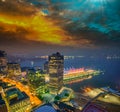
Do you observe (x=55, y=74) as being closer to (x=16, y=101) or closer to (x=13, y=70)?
(x=16, y=101)

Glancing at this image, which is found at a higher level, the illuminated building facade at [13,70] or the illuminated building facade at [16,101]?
the illuminated building facade at [13,70]

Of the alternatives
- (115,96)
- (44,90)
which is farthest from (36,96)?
(115,96)

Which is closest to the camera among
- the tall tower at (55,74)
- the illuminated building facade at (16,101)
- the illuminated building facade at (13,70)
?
the illuminated building facade at (16,101)

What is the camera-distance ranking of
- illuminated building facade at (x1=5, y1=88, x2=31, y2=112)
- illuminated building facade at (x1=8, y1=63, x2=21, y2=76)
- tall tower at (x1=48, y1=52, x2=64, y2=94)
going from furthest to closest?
1. illuminated building facade at (x1=8, y1=63, x2=21, y2=76)
2. tall tower at (x1=48, y1=52, x2=64, y2=94)
3. illuminated building facade at (x1=5, y1=88, x2=31, y2=112)

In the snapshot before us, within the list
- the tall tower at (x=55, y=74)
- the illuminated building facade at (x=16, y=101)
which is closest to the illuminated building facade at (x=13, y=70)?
the tall tower at (x=55, y=74)

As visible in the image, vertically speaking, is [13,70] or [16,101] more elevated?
[13,70]

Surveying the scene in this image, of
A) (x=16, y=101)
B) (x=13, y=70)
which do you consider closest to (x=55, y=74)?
(x=16, y=101)

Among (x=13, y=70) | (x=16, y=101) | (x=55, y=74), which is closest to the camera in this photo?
(x=16, y=101)

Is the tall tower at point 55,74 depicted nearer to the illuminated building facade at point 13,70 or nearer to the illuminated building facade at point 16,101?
the illuminated building facade at point 16,101

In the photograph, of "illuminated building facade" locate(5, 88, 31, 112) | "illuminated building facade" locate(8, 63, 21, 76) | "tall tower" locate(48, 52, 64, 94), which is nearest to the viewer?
"illuminated building facade" locate(5, 88, 31, 112)

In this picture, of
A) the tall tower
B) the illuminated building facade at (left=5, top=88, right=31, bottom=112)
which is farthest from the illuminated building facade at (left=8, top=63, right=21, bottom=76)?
the illuminated building facade at (left=5, top=88, right=31, bottom=112)

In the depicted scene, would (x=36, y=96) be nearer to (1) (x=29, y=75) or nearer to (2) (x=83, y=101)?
(1) (x=29, y=75)

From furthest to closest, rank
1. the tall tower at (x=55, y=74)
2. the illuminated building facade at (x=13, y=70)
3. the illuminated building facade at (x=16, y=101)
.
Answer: the illuminated building facade at (x=13, y=70) → the tall tower at (x=55, y=74) → the illuminated building facade at (x=16, y=101)

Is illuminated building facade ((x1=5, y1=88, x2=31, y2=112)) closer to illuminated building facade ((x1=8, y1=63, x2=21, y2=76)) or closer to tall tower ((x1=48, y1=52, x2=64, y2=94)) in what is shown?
tall tower ((x1=48, y1=52, x2=64, y2=94))
